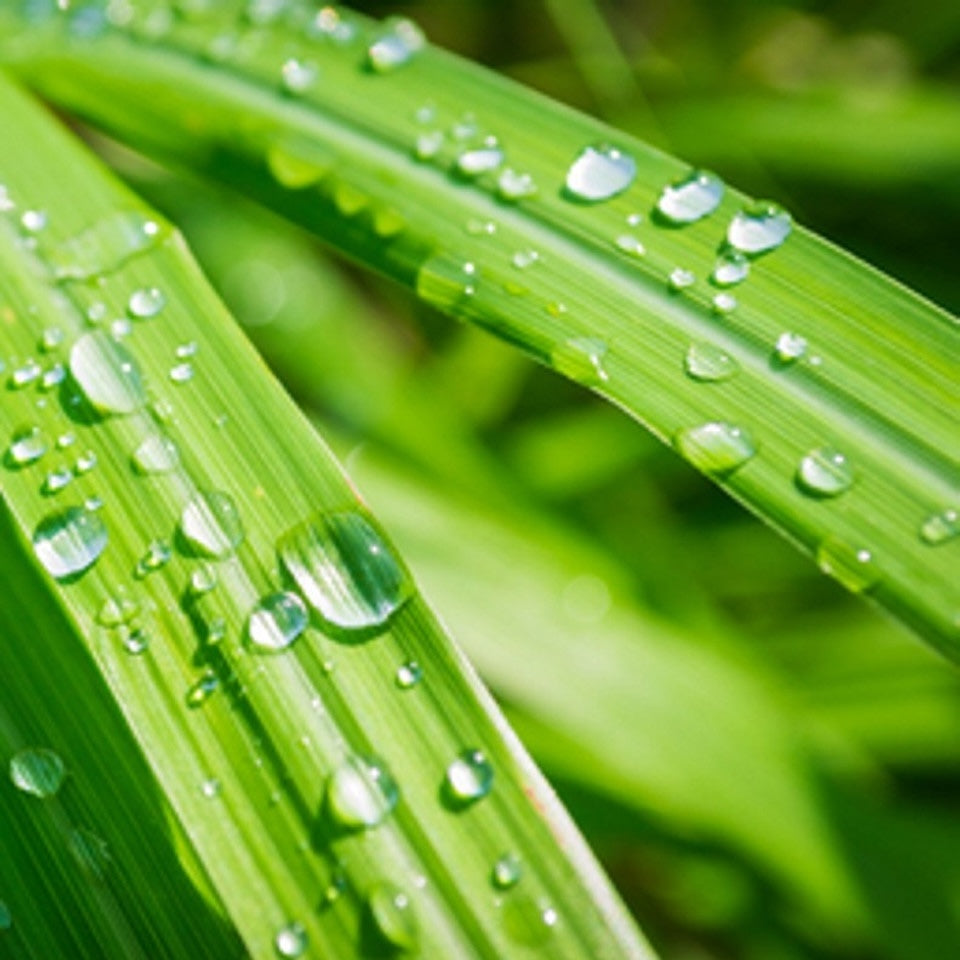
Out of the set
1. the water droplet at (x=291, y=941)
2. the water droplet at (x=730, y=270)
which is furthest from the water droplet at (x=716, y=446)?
the water droplet at (x=291, y=941)

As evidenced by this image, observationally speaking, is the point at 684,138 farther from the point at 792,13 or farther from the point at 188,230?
the point at 188,230

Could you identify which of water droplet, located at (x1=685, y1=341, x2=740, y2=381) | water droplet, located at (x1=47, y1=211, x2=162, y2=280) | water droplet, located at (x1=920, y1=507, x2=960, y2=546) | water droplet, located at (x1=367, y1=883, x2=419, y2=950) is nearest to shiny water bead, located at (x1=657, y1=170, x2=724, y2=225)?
water droplet, located at (x1=685, y1=341, x2=740, y2=381)

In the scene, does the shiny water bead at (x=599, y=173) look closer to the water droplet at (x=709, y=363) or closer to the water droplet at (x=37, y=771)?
the water droplet at (x=709, y=363)

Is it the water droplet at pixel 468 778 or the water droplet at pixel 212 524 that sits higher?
the water droplet at pixel 212 524

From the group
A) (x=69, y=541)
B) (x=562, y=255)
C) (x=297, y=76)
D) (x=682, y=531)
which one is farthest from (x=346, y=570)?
(x=682, y=531)

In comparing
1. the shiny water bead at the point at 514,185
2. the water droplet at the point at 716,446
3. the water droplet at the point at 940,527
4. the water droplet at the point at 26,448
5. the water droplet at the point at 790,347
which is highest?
the shiny water bead at the point at 514,185

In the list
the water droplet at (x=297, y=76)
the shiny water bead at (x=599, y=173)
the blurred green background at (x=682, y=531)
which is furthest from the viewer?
the blurred green background at (x=682, y=531)

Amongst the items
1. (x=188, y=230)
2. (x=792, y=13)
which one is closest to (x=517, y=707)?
(x=188, y=230)

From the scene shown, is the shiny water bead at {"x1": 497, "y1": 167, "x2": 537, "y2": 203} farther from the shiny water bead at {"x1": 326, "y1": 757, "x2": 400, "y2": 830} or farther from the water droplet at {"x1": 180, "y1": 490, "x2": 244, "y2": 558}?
the shiny water bead at {"x1": 326, "y1": 757, "x2": 400, "y2": 830}
